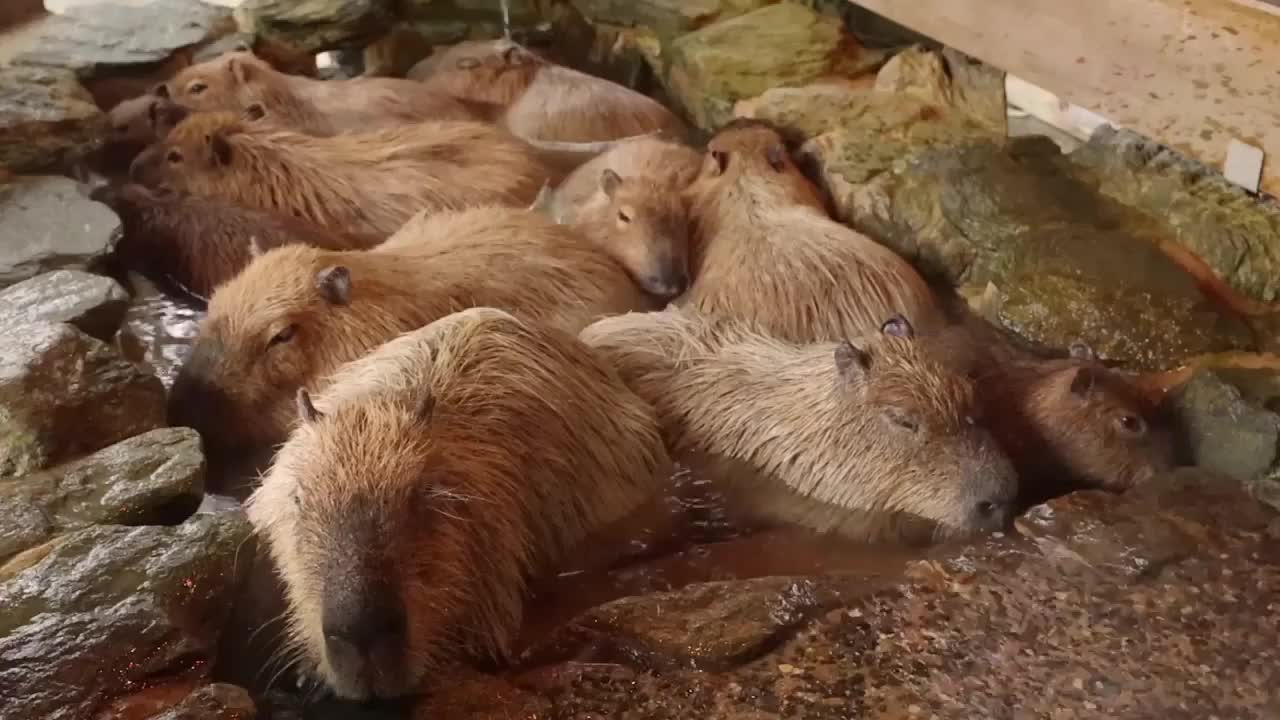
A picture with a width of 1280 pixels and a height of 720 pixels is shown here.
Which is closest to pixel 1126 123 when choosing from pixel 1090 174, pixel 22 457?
pixel 1090 174

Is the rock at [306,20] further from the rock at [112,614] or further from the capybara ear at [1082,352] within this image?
the capybara ear at [1082,352]

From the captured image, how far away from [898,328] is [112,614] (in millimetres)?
2089

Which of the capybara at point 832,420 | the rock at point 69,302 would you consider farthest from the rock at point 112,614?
the capybara at point 832,420

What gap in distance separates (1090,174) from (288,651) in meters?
3.15

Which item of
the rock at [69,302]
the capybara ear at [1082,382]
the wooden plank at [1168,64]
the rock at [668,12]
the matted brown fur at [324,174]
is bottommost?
the rock at [69,302]

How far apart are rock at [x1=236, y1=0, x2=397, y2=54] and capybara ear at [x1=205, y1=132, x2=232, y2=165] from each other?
1621 millimetres

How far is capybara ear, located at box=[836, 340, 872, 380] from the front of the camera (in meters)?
3.22

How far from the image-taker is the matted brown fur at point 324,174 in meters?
4.42

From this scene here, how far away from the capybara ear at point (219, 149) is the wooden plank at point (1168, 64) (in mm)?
2750

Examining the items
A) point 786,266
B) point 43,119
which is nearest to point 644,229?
point 786,266

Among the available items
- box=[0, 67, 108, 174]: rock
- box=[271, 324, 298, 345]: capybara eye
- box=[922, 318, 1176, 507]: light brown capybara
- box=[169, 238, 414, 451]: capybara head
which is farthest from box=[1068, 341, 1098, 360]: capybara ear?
box=[0, 67, 108, 174]: rock

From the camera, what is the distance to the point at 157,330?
3.96m

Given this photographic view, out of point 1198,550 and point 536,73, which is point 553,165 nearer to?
point 536,73

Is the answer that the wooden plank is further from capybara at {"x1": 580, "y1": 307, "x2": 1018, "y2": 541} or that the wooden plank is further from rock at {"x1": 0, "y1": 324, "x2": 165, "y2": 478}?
rock at {"x1": 0, "y1": 324, "x2": 165, "y2": 478}
